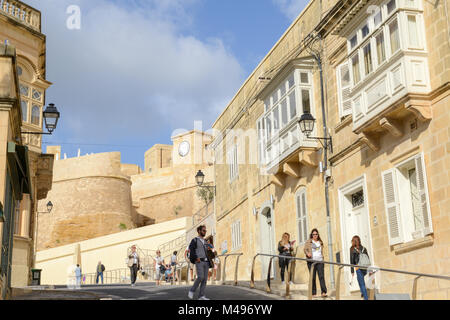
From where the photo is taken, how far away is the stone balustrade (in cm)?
2301

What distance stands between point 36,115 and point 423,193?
15248mm

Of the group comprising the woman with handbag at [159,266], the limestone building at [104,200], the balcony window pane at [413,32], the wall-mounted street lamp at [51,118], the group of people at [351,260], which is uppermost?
the limestone building at [104,200]

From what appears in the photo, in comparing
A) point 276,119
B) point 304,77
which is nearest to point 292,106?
point 304,77

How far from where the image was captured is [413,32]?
13.8m

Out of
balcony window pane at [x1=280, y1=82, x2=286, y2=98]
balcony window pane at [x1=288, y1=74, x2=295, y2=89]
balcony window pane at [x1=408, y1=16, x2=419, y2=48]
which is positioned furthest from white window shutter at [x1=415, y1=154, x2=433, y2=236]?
balcony window pane at [x1=280, y1=82, x2=286, y2=98]

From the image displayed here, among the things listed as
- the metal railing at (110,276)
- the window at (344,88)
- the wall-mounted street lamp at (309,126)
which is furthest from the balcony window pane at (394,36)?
the metal railing at (110,276)

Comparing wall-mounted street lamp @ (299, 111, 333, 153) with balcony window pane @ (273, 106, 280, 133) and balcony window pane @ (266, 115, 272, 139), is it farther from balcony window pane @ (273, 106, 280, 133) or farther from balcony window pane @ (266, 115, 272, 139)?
balcony window pane @ (266, 115, 272, 139)

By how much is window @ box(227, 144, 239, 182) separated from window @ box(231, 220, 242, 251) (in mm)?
1945

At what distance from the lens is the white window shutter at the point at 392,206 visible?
46.5ft

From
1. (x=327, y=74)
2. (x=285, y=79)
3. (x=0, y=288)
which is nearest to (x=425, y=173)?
(x=327, y=74)

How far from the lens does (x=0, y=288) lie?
38.0 ft

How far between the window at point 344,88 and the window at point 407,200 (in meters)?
2.95

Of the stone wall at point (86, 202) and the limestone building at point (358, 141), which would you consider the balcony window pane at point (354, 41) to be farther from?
the stone wall at point (86, 202)

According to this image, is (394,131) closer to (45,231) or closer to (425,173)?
(425,173)
